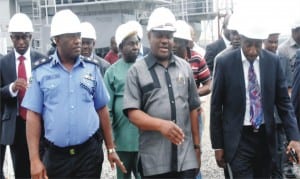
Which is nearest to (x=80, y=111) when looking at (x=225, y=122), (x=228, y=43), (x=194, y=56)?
(x=225, y=122)

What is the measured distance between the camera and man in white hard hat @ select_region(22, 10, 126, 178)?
15.1 ft

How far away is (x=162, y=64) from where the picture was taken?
463cm

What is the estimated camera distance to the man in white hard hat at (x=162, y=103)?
4.52 meters

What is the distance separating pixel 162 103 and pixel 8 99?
2.35 meters

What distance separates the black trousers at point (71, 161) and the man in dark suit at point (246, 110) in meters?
1.11

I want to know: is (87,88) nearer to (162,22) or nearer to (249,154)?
(162,22)

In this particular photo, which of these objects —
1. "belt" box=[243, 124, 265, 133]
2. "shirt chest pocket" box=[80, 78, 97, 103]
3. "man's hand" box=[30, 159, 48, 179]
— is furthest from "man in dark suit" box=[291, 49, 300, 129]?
"man's hand" box=[30, 159, 48, 179]

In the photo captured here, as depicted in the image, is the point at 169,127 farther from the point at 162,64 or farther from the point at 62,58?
the point at 62,58

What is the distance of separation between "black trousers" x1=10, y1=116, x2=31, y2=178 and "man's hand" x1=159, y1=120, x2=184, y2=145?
2.50 meters

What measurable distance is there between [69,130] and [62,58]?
2.05ft

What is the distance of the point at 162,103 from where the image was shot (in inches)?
178

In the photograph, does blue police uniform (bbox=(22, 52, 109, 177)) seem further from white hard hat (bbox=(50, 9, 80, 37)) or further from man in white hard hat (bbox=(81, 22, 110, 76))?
man in white hard hat (bbox=(81, 22, 110, 76))

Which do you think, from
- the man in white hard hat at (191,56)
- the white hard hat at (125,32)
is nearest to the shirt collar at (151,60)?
the white hard hat at (125,32)

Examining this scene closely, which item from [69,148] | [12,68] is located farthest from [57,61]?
[12,68]
